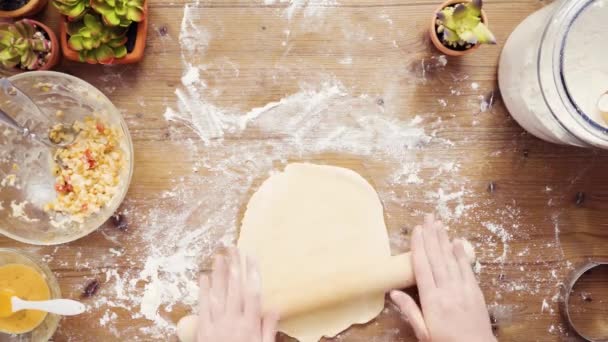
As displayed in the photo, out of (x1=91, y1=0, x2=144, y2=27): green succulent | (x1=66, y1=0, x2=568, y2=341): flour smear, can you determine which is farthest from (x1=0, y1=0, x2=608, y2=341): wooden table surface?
(x1=91, y1=0, x2=144, y2=27): green succulent

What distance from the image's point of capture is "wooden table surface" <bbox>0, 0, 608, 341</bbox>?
113 cm

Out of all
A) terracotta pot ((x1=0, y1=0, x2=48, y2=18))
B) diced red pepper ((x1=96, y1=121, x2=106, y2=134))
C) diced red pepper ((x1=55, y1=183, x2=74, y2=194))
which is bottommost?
diced red pepper ((x1=55, y1=183, x2=74, y2=194))

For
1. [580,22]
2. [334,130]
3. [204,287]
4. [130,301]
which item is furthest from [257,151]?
[580,22]

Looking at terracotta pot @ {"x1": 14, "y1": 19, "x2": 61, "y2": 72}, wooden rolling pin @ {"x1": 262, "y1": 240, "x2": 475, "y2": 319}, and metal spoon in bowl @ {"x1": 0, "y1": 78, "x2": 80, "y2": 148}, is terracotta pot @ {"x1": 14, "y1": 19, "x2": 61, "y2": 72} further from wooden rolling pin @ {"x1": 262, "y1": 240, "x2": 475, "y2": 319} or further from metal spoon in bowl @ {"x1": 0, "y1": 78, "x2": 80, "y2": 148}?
wooden rolling pin @ {"x1": 262, "y1": 240, "x2": 475, "y2": 319}

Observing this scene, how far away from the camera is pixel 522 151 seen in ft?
3.79

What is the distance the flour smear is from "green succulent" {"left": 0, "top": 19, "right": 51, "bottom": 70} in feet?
0.90

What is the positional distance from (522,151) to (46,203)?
105cm

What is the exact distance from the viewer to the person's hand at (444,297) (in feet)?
3.50

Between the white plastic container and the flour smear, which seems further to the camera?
the flour smear

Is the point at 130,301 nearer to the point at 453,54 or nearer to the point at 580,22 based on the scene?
the point at 453,54

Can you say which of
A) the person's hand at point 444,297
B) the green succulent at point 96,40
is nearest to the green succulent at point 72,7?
the green succulent at point 96,40

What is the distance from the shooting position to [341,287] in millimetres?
1067

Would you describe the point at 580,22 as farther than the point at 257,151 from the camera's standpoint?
No

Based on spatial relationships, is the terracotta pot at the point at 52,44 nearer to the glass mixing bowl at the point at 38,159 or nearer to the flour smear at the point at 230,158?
the glass mixing bowl at the point at 38,159
